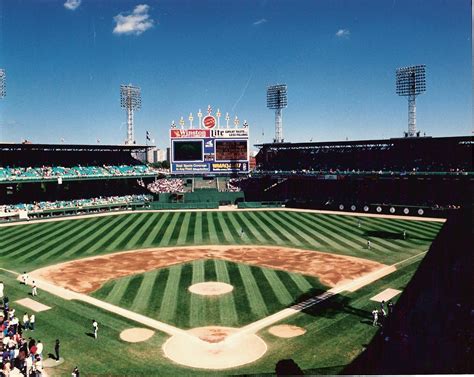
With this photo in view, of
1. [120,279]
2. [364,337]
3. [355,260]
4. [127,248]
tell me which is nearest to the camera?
[364,337]

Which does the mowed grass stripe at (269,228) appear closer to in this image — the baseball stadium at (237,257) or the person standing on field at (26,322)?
the baseball stadium at (237,257)

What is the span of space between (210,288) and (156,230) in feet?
74.0

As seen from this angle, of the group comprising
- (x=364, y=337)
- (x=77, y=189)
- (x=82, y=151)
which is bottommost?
(x=364, y=337)

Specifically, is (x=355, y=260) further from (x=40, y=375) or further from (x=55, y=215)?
(x=55, y=215)

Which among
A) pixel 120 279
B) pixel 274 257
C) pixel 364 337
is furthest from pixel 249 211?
pixel 364 337

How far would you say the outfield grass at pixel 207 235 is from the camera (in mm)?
36441

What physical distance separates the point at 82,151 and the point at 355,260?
52934 millimetres

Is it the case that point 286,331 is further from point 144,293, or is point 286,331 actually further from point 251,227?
point 251,227

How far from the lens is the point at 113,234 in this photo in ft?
147

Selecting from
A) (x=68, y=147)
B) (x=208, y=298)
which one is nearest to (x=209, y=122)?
(x=68, y=147)

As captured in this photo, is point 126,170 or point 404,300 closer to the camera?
point 404,300

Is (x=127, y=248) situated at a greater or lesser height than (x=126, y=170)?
lesser

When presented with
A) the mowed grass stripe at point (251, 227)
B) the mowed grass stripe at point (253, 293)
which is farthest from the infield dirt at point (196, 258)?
the mowed grass stripe at point (251, 227)

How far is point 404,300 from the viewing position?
2361cm
